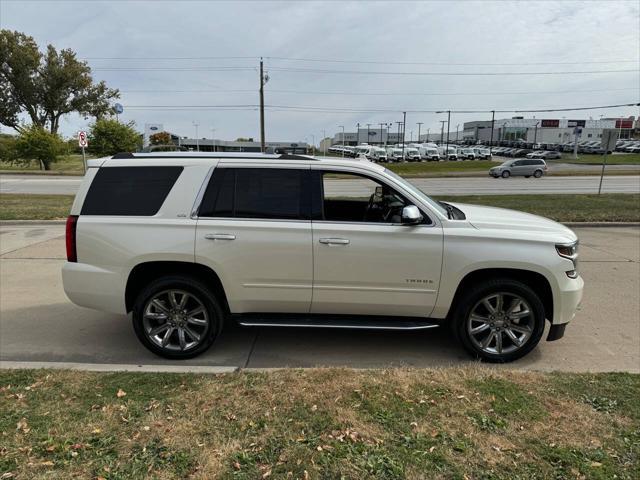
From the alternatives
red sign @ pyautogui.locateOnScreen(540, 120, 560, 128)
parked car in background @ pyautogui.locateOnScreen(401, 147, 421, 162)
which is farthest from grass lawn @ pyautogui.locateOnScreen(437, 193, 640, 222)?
red sign @ pyautogui.locateOnScreen(540, 120, 560, 128)

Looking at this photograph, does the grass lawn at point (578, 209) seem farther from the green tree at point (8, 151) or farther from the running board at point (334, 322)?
the green tree at point (8, 151)

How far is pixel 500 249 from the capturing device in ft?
13.4

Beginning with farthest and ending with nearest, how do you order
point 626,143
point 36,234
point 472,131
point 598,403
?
point 472,131
point 626,143
point 36,234
point 598,403

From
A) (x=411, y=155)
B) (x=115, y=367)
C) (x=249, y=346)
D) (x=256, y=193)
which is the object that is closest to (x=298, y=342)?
(x=249, y=346)

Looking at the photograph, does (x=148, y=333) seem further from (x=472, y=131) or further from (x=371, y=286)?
(x=472, y=131)

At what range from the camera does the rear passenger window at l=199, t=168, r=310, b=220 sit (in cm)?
425

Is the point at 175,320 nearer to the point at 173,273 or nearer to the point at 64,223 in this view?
the point at 173,273

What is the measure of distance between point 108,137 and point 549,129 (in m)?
110

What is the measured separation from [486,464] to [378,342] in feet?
7.01

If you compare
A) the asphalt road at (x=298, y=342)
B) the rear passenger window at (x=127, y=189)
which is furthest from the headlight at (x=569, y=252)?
the rear passenger window at (x=127, y=189)

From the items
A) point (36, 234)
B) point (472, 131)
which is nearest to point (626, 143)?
point (472, 131)

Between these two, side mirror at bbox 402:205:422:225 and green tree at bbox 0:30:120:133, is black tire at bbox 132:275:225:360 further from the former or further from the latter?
green tree at bbox 0:30:120:133

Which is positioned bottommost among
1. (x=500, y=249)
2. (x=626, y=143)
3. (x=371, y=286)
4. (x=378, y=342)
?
(x=378, y=342)

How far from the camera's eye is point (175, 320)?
14.2 ft
